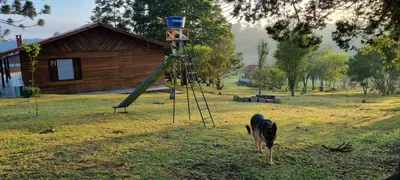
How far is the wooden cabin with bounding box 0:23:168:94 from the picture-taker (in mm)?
17453

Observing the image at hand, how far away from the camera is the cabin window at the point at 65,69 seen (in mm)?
18000

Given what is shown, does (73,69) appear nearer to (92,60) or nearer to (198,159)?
(92,60)

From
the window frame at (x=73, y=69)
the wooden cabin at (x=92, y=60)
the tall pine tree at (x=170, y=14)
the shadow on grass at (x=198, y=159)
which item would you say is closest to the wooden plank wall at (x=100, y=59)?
the wooden cabin at (x=92, y=60)

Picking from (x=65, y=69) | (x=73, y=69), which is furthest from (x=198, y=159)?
(x=65, y=69)

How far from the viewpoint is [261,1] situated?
20.8 ft

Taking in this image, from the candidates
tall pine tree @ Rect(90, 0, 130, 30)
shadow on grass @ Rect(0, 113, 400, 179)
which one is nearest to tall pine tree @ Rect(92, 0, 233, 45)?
tall pine tree @ Rect(90, 0, 130, 30)

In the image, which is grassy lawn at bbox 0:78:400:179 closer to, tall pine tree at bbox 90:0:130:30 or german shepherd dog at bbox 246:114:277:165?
german shepherd dog at bbox 246:114:277:165

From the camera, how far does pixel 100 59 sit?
63.2 ft

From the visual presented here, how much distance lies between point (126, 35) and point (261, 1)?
14.9m

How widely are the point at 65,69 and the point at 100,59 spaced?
2267mm

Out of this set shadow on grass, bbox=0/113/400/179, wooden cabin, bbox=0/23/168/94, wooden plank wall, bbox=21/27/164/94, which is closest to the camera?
shadow on grass, bbox=0/113/400/179

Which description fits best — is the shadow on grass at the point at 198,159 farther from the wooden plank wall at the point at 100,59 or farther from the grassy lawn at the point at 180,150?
the wooden plank wall at the point at 100,59

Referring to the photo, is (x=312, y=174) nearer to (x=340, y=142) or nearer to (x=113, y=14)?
(x=340, y=142)

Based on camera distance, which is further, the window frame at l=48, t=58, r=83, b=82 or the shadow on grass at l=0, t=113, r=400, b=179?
the window frame at l=48, t=58, r=83, b=82
